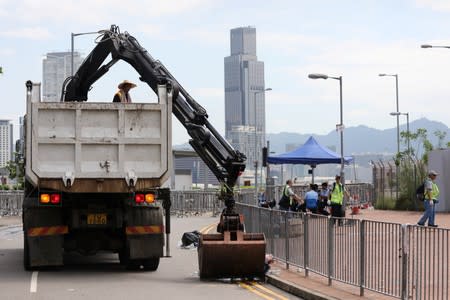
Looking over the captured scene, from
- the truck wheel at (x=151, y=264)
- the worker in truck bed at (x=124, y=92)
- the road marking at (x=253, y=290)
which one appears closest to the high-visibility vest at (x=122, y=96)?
the worker in truck bed at (x=124, y=92)

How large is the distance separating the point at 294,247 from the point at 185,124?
3.40 m

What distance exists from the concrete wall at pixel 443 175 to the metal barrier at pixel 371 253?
2091 centimetres

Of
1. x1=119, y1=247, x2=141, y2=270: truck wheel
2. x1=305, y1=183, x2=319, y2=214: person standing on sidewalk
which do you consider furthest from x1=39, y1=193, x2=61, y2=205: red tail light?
x1=305, y1=183, x2=319, y2=214: person standing on sidewalk

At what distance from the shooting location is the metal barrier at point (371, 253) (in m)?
11.2

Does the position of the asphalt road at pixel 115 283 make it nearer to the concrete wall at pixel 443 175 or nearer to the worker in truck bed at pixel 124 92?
the worker in truck bed at pixel 124 92

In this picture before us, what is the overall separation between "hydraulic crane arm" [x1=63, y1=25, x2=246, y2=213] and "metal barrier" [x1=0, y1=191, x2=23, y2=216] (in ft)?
89.5

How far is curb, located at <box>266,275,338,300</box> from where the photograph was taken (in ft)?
43.7

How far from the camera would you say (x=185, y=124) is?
18.3m

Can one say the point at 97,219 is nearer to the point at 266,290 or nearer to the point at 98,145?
the point at 98,145

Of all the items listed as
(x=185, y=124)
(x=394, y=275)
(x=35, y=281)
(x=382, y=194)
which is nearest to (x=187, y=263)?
(x=185, y=124)

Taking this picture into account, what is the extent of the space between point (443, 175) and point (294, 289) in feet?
81.0

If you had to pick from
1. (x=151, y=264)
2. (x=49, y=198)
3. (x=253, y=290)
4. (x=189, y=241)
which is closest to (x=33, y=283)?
(x=49, y=198)

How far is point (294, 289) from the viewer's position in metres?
14.4

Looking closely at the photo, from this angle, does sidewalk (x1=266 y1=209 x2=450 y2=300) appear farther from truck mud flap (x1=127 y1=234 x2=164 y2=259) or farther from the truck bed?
the truck bed
